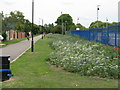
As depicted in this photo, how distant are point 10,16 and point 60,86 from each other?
3489cm

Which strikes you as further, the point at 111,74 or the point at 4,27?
the point at 4,27

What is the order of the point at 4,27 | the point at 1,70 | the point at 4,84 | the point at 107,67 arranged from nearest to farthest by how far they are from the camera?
the point at 4,84, the point at 1,70, the point at 107,67, the point at 4,27

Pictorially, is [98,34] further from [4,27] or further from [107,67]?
[4,27]

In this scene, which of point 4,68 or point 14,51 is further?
point 14,51

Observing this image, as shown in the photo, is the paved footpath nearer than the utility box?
No

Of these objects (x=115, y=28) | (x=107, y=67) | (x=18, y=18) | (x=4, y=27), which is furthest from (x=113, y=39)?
(x=18, y=18)

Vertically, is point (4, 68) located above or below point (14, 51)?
above

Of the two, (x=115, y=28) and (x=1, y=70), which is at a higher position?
(x=115, y=28)

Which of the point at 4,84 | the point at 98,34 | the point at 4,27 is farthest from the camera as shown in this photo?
the point at 4,27

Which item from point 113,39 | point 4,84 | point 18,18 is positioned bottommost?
point 4,84

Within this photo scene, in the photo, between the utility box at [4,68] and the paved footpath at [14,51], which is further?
the paved footpath at [14,51]

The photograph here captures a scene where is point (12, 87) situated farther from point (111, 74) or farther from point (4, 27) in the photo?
point (4, 27)

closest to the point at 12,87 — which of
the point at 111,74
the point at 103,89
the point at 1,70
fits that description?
the point at 1,70

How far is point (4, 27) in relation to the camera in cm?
3822
